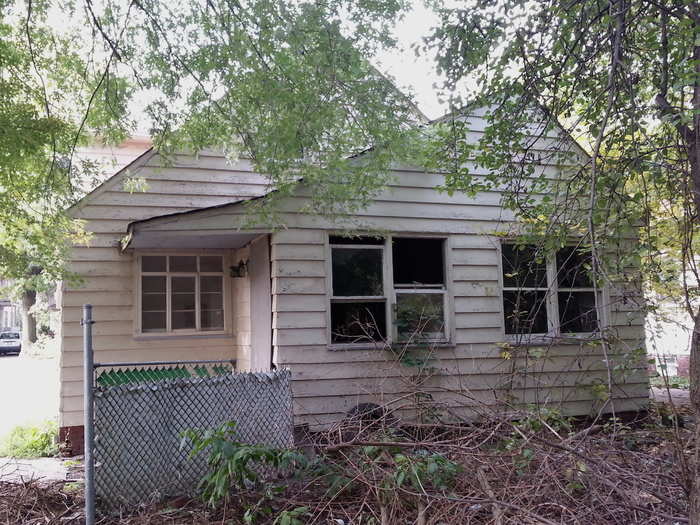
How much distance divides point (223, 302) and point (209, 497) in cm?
462

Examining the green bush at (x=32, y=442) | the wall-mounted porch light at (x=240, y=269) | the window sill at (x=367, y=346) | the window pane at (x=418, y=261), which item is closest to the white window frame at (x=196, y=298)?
the wall-mounted porch light at (x=240, y=269)

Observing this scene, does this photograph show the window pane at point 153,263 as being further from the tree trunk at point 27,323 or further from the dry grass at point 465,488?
the tree trunk at point 27,323

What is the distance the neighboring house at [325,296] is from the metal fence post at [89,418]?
2.61 meters

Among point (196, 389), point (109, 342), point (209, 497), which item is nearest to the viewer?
point (209, 497)

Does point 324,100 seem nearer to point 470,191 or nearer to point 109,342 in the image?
point 470,191

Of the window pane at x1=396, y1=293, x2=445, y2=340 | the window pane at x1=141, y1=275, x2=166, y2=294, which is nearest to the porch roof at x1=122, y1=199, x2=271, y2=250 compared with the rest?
the window pane at x1=141, y1=275, x2=166, y2=294

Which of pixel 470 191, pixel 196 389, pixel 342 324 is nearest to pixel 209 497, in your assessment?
pixel 196 389

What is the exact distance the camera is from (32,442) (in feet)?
26.7

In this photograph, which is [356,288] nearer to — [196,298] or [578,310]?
[196,298]

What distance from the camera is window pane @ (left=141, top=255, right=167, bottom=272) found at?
29.1 feet

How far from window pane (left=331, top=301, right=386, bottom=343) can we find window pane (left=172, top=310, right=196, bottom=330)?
2.68 meters

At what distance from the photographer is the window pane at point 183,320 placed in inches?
355

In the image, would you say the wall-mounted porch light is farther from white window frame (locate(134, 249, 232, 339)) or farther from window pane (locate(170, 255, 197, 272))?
window pane (locate(170, 255, 197, 272))

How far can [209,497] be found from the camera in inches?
197
